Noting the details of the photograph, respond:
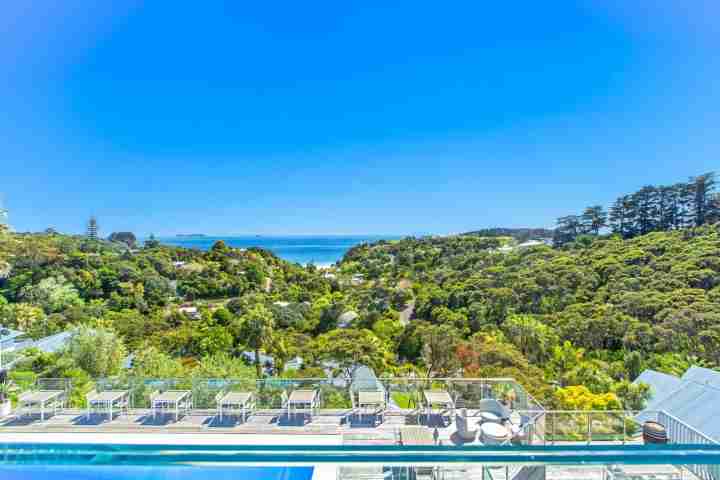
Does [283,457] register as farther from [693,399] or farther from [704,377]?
[704,377]

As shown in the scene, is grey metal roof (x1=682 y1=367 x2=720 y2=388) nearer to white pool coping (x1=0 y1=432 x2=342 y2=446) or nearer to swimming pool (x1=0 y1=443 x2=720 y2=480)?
white pool coping (x1=0 y1=432 x2=342 y2=446)

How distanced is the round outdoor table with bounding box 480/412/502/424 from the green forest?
9431 millimetres

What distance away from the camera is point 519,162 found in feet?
110

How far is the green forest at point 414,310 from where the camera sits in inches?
736

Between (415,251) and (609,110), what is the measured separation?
21169 mm

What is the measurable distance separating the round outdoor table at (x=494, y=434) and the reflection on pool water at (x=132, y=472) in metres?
5.12

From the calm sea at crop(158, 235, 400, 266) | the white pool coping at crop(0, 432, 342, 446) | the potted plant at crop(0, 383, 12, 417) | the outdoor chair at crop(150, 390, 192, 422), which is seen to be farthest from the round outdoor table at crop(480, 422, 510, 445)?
the calm sea at crop(158, 235, 400, 266)

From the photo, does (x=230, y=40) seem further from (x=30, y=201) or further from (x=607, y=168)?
(x=607, y=168)

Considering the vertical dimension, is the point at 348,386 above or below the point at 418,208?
below

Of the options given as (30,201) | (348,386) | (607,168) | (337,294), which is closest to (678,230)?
(607,168)

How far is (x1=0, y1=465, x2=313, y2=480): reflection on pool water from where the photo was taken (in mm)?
1028

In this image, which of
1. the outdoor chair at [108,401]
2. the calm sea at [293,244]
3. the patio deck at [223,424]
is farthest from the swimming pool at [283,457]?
the calm sea at [293,244]

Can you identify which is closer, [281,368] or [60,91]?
[281,368]

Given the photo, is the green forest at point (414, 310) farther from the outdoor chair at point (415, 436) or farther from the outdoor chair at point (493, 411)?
the outdoor chair at point (415, 436)
